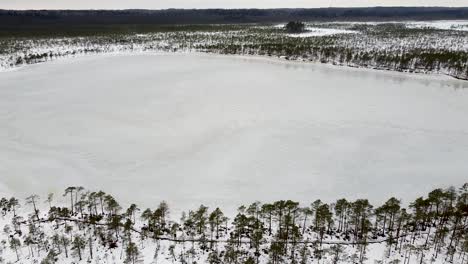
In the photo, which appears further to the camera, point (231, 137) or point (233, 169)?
point (231, 137)

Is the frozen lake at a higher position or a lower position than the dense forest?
higher

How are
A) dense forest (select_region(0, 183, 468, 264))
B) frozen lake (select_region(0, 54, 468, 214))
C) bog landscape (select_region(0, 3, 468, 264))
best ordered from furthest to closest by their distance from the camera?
frozen lake (select_region(0, 54, 468, 214)) < bog landscape (select_region(0, 3, 468, 264)) < dense forest (select_region(0, 183, 468, 264))

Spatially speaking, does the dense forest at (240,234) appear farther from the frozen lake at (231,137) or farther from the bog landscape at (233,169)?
the frozen lake at (231,137)

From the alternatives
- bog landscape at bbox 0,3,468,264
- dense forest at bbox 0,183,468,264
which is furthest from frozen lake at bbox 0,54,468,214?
dense forest at bbox 0,183,468,264

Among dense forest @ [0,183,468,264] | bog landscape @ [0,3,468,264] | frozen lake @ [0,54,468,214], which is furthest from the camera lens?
frozen lake @ [0,54,468,214]

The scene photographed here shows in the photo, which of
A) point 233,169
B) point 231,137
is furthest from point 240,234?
point 231,137

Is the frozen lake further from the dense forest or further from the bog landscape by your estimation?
the dense forest

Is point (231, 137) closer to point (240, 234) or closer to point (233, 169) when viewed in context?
point (233, 169)
